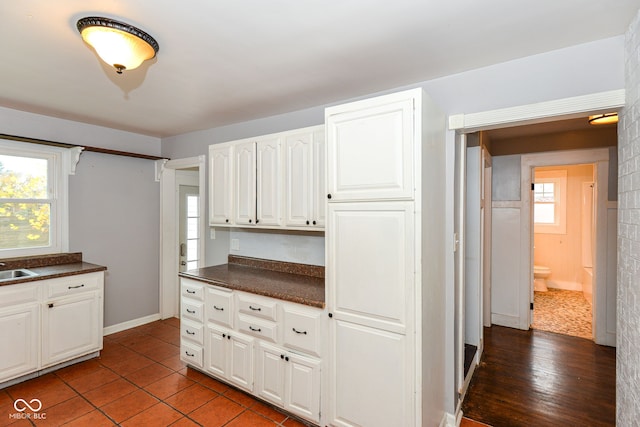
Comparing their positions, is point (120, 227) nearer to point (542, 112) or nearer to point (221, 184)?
point (221, 184)

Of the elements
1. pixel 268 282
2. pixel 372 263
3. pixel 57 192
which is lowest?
pixel 268 282

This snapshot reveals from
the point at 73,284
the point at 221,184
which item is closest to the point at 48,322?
the point at 73,284

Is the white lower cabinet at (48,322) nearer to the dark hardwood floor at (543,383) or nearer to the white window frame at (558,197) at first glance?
the dark hardwood floor at (543,383)

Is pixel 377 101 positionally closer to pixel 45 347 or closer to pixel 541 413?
pixel 541 413

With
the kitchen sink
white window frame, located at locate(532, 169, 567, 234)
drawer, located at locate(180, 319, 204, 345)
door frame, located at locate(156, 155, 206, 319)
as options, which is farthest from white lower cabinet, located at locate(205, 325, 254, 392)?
white window frame, located at locate(532, 169, 567, 234)

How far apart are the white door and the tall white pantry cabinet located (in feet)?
10.5

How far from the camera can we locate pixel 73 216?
358 cm

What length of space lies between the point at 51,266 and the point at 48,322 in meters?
0.72

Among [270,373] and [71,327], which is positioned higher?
[71,327]

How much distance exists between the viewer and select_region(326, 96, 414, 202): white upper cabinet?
1771 mm

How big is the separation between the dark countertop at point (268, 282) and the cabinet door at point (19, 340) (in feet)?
4.29

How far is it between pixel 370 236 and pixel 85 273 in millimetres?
2906

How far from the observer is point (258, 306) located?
242 cm

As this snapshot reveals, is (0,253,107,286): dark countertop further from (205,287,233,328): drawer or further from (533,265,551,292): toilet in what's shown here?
(533,265,551,292): toilet
